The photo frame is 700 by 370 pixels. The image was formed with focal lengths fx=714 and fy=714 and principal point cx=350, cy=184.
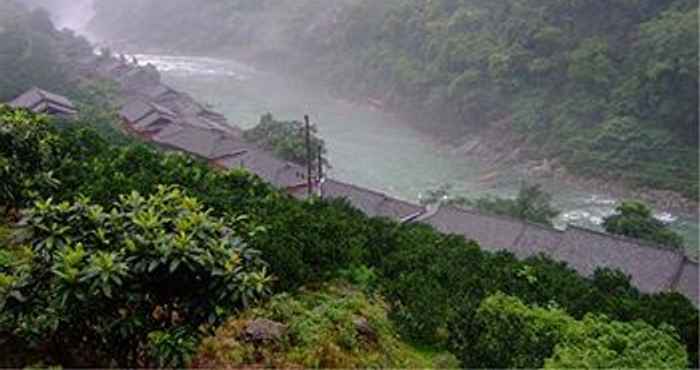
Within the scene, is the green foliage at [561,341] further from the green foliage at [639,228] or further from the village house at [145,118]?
the village house at [145,118]

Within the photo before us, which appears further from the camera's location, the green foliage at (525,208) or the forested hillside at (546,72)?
the forested hillside at (546,72)

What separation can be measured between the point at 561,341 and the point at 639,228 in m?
13.8

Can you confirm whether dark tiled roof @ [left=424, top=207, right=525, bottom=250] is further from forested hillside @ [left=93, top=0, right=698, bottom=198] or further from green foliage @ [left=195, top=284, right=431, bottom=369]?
forested hillside @ [left=93, top=0, right=698, bottom=198]

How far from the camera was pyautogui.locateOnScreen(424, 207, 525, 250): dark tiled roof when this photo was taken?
20188 millimetres

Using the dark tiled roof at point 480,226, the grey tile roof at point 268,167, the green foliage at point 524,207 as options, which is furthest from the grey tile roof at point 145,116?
the dark tiled roof at point 480,226

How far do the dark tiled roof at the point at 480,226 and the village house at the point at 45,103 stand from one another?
1703 centimetres

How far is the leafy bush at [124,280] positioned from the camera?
5.27 meters

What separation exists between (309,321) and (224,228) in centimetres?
281

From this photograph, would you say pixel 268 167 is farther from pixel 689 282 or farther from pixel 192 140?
pixel 689 282

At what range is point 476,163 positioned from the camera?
36562 mm

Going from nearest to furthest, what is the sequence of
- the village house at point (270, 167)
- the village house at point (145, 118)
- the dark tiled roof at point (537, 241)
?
the dark tiled roof at point (537, 241) < the village house at point (270, 167) < the village house at point (145, 118)

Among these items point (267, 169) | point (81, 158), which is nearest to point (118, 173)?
point (81, 158)

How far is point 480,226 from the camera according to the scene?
20875mm

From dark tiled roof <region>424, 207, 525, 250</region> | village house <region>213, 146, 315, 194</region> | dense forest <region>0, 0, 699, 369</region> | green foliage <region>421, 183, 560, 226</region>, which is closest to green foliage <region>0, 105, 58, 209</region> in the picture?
dense forest <region>0, 0, 699, 369</region>
